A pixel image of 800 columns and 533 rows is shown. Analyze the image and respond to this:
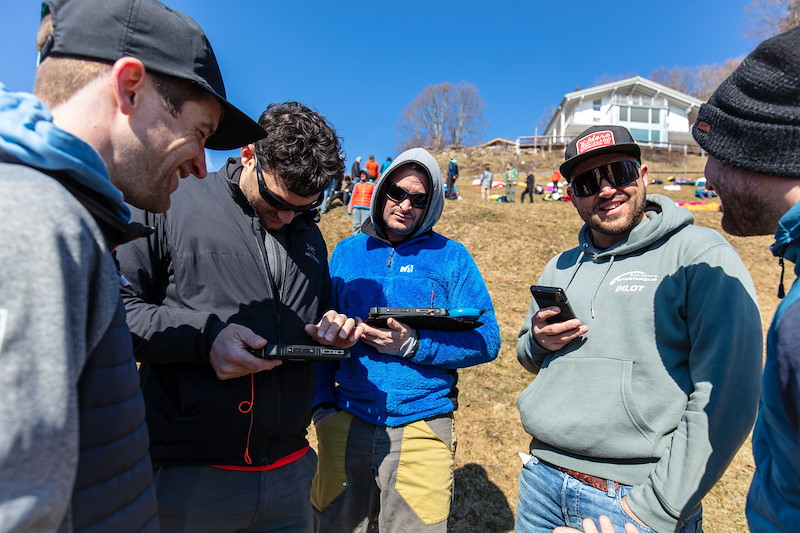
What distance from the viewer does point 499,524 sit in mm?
4148

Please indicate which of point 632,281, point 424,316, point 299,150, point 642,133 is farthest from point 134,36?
point 642,133

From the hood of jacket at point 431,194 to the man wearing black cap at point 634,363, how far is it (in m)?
0.86

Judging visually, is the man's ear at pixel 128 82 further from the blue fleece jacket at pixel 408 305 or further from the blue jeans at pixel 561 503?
→ the blue jeans at pixel 561 503

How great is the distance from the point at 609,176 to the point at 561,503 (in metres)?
1.68

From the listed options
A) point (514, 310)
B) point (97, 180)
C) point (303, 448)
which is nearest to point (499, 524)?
point (303, 448)

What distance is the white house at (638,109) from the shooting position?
44125 millimetres

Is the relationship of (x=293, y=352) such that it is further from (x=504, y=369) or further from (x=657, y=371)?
(x=504, y=369)

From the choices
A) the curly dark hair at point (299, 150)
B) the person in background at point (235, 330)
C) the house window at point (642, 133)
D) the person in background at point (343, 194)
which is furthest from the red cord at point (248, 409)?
the house window at point (642, 133)

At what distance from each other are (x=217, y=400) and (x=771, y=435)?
203cm

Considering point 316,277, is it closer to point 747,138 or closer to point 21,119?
point 21,119

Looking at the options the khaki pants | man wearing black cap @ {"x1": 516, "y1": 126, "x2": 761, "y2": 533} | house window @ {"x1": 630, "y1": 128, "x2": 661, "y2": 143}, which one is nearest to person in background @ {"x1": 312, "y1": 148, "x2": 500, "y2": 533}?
the khaki pants

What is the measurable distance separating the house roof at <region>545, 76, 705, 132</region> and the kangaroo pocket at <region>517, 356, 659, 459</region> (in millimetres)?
48182

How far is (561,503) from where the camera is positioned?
229 cm

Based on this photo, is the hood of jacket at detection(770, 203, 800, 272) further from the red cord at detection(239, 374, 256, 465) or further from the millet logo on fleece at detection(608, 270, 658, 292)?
the red cord at detection(239, 374, 256, 465)
